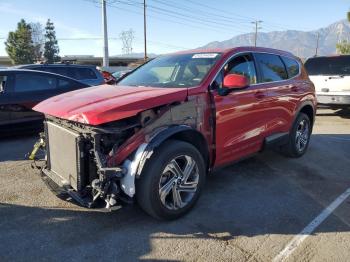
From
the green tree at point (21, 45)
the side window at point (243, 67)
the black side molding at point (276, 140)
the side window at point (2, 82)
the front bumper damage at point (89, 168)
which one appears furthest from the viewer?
the green tree at point (21, 45)

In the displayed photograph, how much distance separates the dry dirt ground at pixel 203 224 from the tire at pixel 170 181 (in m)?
0.18

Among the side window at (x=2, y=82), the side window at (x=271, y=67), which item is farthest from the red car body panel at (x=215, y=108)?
the side window at (x=2, y=82)

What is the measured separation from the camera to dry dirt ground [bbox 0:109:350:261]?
3275 mm

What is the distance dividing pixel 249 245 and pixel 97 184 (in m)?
1.53

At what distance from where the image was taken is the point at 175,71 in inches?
185

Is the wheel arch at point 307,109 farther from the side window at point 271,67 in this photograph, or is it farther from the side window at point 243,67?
the side window at point 243,67

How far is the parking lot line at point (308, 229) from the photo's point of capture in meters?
3.28

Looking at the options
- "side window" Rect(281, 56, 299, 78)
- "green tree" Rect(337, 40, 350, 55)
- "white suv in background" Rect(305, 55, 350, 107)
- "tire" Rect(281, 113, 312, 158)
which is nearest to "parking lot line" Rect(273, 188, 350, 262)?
"tire" Rect(281, 113, 312, 158)

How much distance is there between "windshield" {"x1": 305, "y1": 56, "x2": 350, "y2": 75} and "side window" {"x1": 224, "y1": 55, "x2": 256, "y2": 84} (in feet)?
20.8

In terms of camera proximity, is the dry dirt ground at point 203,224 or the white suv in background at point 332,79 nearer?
the dry dirt ground at point 203,224

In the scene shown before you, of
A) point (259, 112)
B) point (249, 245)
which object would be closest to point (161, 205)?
point (249, 245)

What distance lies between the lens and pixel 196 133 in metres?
4.00

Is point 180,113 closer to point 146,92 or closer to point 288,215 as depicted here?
point 146,92

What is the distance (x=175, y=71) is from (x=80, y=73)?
287 inches
